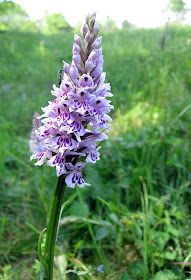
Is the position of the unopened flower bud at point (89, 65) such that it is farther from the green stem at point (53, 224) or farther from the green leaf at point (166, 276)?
the green leaf at point (166, 276)

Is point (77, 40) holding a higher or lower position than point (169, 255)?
higher

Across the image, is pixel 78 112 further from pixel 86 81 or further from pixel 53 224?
pixel 53 224

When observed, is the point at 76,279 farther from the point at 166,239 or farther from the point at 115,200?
the point at 115,200

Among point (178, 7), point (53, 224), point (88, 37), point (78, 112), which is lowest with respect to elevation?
point (53, 224)

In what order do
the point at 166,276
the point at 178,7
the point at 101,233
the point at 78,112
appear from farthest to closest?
the point at 178,7 < the point at 101,233 < the point at 166,276 < the point at 78,112

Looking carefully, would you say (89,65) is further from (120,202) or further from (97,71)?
(120,202)

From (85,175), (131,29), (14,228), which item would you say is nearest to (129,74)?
(85,175)

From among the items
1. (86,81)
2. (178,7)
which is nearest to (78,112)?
(86,81)

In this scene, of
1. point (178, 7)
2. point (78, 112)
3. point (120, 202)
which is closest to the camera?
point (78, 112)

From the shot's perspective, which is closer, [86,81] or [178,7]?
[86,81]
